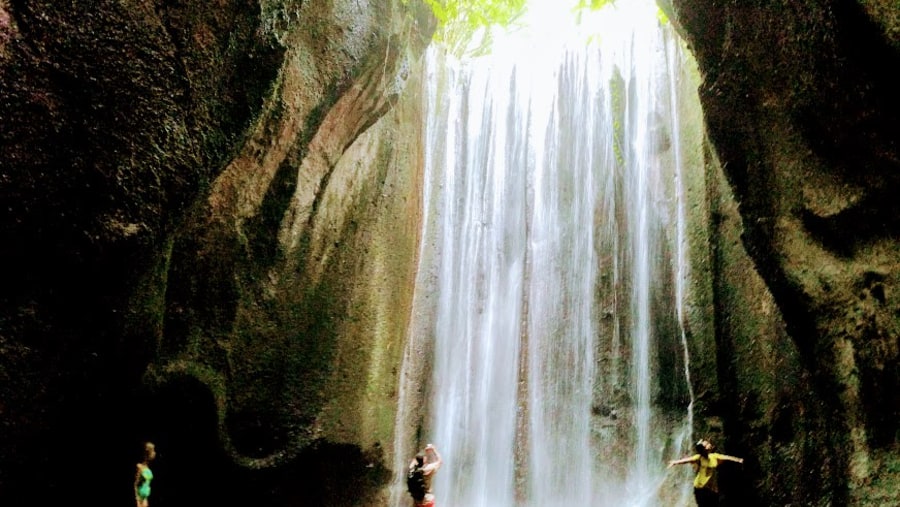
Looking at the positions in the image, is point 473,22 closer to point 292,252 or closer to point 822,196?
point 292,252

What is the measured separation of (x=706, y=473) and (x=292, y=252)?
5391 millimetres

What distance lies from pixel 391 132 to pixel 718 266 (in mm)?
5263

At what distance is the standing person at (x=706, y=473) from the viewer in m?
5.65

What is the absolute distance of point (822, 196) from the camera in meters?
4.81

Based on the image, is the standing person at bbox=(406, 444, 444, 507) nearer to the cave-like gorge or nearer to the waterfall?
the cave-like gorge

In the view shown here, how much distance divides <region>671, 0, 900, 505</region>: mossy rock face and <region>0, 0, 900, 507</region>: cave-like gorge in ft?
0.07

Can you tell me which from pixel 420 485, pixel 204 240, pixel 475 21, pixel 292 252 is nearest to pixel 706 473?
pixel 420 485

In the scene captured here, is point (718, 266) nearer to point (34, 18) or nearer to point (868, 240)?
point (868, 240)

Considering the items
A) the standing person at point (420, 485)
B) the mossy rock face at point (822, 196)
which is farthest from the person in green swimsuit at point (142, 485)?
the mossy rock face at point (822, 196)

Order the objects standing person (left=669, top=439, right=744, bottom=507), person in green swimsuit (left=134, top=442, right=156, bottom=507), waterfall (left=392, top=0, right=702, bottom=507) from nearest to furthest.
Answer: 1. person in green swimsuit (left=134, top=442, right=156, bottom=507)
2. standing person (left=669, top=439, right=744, bottom=507)
3. waterfall (left=392, top=0, right=702, bottom=507)

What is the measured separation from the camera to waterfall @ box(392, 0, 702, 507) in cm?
1055

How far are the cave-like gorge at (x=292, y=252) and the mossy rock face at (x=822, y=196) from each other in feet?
0.07

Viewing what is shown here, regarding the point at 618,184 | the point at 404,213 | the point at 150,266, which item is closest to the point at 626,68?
the point at 618,184

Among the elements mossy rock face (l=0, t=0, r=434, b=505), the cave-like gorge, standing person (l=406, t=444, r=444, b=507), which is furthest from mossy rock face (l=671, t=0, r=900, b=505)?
mossy rock face (l=0, t=0, r=434, b=505)
